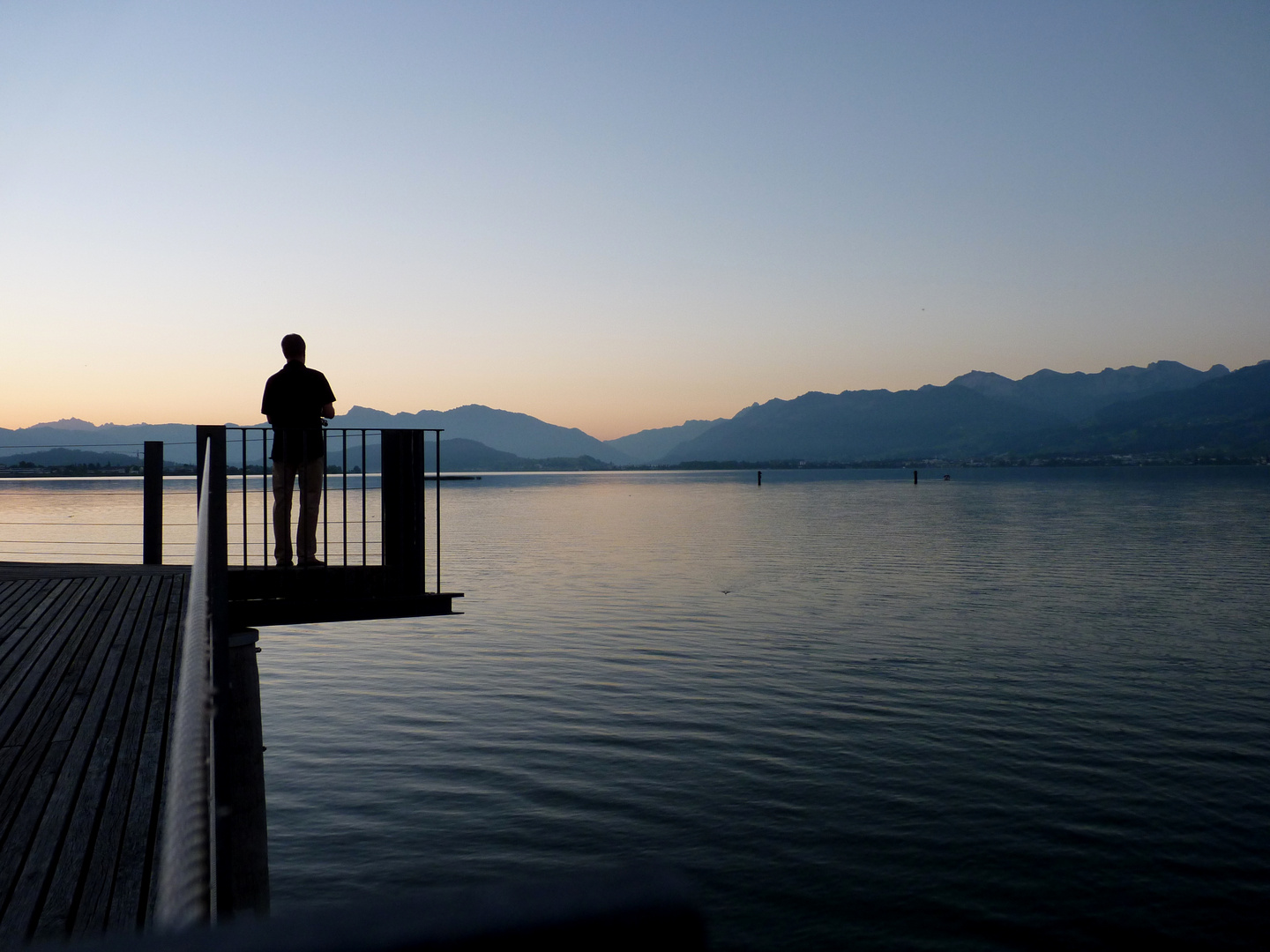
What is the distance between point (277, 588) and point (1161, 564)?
3195cm

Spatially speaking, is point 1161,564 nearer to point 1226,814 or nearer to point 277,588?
point 1226,814

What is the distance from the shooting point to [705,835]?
931 cm

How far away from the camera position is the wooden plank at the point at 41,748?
3.88 meters

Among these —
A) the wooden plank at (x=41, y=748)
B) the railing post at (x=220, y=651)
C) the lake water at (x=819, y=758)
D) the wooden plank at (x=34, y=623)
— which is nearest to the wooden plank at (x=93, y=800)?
the wooden plank at (x=41, y=748)

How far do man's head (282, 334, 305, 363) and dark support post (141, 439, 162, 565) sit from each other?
3.08m

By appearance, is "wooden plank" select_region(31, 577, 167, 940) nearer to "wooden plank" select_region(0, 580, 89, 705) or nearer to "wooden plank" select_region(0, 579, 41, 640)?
"wooden plank" select_region(0, 580, 89, 705)

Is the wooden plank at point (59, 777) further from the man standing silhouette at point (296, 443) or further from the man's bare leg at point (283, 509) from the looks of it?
the man standing silhouette at point (296, 443)

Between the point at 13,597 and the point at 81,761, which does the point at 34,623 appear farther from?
the point at 81,761

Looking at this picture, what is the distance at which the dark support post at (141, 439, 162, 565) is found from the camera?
11.6 meters

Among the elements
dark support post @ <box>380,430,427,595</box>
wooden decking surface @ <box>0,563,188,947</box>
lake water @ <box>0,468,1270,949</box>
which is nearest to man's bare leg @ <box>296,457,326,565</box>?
dark support post @ <box>380,430,427,595</box>

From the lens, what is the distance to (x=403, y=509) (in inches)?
376

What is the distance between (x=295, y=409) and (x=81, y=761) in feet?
17.3

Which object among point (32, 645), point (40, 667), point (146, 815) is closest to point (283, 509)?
point (32, 645)

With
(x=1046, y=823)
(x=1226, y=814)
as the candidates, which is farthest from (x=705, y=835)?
(x=1226, y=814)
